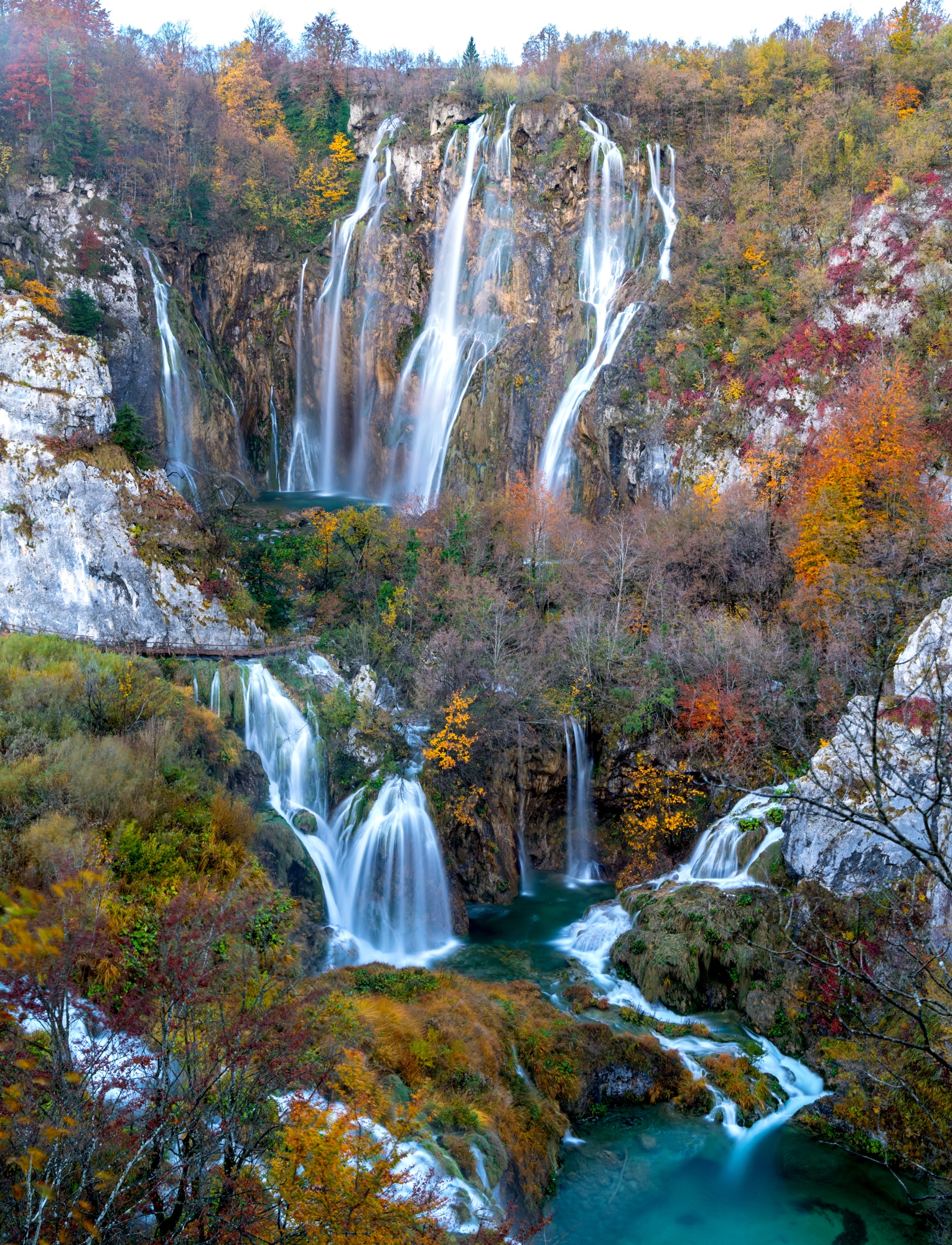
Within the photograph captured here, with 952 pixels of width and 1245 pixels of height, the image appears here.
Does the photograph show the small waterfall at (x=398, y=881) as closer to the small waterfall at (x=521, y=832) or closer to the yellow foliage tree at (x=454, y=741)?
the yellow foliage tree at (x=454, y=741)

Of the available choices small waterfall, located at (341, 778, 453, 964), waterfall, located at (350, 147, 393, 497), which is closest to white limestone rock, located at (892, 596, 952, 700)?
small waterfall, located at (341, 778, 453, 964)

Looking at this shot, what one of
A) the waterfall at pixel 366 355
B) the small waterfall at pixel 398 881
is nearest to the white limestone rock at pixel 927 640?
the small waterfall at pixel 398 881

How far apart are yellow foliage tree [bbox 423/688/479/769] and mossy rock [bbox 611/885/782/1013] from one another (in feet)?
21.5

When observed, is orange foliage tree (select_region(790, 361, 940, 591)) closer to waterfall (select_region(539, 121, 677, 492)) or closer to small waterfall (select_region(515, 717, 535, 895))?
small waterfall (select_region(515, 717, 535, 895))

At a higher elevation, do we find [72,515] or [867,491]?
[72,515]

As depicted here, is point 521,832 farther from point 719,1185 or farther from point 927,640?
point 927,640

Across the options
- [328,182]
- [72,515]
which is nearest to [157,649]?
[72,515]

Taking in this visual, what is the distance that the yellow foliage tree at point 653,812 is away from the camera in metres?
21.0

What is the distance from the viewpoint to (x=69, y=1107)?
466 cm

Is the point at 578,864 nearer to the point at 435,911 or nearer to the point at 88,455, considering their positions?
the point at 435,911

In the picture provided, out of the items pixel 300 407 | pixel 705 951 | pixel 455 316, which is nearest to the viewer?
pixel 705 951

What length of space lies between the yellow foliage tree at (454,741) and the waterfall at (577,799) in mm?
3250

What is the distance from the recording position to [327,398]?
40062mm

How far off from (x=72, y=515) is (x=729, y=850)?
20.4 meters
